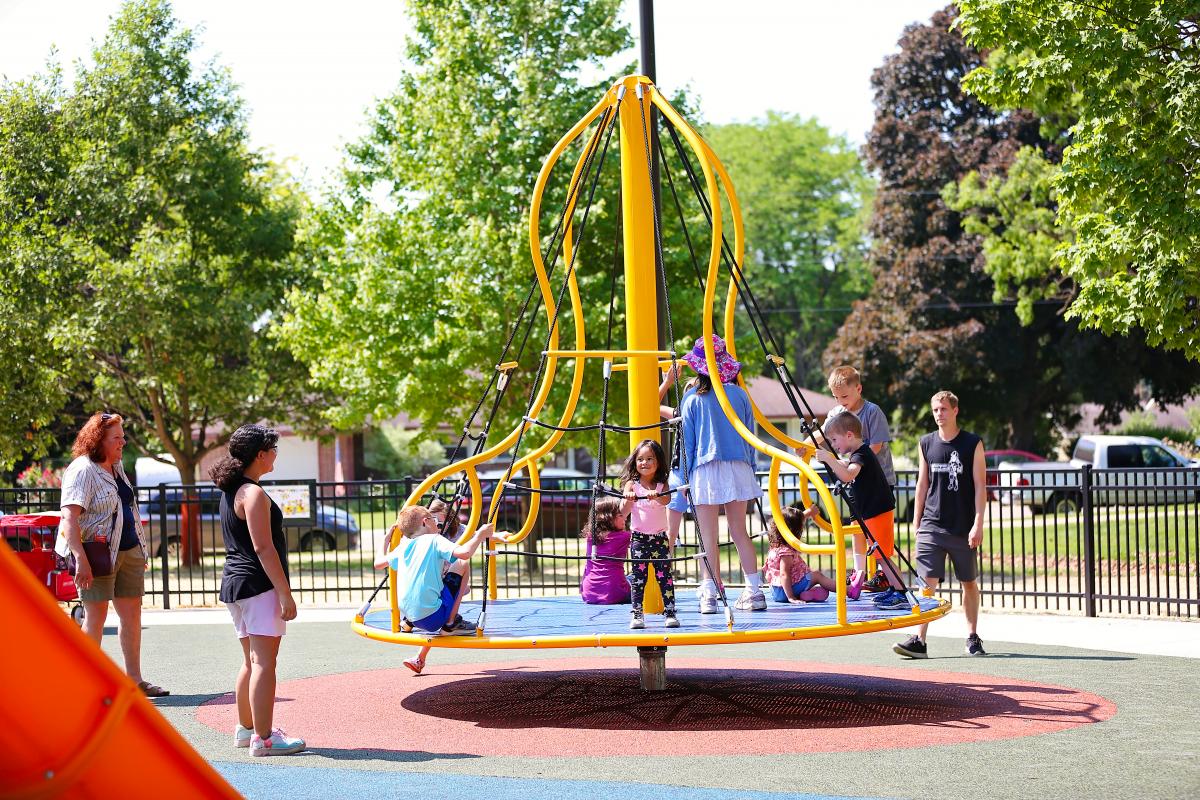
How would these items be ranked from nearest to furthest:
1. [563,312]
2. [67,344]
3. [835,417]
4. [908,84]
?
1. [835,417]
2. [563,312]
3. [67,344]
4. [908,84]

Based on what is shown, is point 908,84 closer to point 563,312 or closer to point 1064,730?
point 563,312

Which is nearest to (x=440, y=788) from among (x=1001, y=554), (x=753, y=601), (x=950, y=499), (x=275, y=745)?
(x=275, y=745)

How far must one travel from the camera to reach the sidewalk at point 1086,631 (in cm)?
1082

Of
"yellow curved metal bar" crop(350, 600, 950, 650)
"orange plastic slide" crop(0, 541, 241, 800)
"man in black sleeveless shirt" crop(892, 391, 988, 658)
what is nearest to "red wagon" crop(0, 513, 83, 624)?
"yellow curved metal bar" crop(350, 600, 950, 650)

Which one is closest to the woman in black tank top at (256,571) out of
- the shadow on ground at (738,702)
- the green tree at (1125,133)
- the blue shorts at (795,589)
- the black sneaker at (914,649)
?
the shadow on ground at (738,702)

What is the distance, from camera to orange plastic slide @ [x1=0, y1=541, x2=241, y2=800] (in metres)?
3.44

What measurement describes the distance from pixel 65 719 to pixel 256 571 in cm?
350

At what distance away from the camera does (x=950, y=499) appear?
32.8ft

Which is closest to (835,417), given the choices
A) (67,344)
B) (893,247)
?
(67,344)

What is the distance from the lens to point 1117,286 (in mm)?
14367

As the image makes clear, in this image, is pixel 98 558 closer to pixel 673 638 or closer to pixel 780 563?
pixel 673 638

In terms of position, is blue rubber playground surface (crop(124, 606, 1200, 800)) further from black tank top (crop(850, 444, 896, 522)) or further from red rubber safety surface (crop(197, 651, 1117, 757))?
black tank top (crop(850, 444, 896, 522))

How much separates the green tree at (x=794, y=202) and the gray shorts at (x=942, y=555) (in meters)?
55.2

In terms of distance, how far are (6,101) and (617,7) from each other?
1112 centimetres
